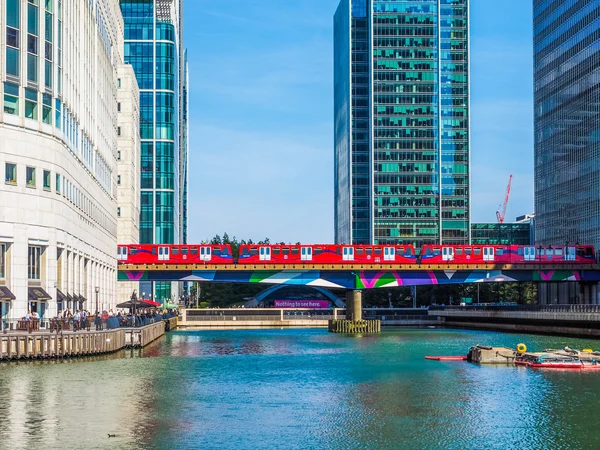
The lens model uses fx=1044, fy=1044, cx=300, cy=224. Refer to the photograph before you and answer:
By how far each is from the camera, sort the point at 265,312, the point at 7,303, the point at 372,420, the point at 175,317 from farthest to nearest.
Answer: the point at 265,312 < the point at 175,317 < the point at 7,303 < the point at 372,420

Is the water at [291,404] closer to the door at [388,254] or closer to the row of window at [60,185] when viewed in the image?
the row of window at [60,185]

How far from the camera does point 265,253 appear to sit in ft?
484

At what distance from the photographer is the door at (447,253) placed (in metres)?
150

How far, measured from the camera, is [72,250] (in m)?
102

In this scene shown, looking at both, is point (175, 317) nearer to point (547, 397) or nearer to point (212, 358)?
point (212, 358)

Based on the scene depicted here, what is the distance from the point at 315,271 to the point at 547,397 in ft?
296

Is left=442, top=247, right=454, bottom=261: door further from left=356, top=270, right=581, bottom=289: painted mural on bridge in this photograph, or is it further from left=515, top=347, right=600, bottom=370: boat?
left=515, top=347, right=600, bottom=370: boat

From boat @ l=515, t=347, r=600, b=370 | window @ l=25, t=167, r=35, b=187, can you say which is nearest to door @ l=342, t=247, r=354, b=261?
boat @ l=515, t=347, r=600, b=370

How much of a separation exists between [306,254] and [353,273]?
8.09 metres

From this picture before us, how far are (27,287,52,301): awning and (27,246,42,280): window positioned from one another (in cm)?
123

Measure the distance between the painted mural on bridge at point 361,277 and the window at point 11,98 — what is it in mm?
63202

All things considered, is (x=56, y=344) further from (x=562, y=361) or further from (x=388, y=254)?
(x=388, y=254)

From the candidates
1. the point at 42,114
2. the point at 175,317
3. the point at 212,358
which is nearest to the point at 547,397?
the point at 212,358

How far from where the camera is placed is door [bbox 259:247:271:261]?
147 metres
